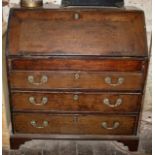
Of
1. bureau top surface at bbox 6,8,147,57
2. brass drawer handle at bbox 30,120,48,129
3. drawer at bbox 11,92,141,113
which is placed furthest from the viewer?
brass drawer handle at bbox 30,120,48,129

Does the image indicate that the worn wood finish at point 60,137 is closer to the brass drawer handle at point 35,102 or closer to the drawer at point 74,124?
the drawer at point 74,124

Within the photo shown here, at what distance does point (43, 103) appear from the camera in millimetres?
2189

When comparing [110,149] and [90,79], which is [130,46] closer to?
[90,79]

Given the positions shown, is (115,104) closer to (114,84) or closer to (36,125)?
(114,84)

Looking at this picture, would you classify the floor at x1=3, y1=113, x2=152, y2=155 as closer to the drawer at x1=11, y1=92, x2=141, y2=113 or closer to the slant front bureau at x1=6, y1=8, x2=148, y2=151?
the slant front bureau at x1=6, y1=8, x2=148, y2=151

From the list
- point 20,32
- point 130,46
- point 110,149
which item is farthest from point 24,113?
point 130,46

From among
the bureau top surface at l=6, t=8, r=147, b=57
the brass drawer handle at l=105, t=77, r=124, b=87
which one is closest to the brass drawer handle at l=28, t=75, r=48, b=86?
the bureau top surface at l=6, t=8, r=147, b=57

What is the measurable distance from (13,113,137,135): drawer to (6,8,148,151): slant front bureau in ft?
0.04

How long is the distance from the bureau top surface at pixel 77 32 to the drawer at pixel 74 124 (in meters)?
0.63

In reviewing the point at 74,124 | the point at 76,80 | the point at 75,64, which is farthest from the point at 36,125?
the point at 75,64

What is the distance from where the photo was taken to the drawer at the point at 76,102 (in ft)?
7.10

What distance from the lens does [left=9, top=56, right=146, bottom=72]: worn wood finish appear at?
203 centimetres

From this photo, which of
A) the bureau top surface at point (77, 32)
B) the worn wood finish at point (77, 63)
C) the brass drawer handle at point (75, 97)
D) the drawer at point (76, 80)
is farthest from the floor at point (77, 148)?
the bureau top surface at point (77, 32)

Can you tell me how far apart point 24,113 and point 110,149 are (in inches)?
37.5
